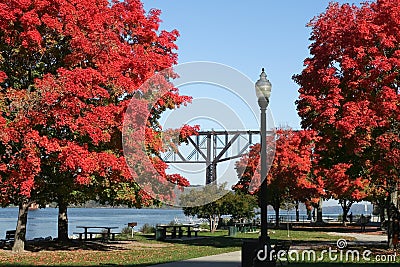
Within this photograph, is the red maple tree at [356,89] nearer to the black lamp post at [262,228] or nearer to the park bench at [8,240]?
the black lamp post at [262,228]

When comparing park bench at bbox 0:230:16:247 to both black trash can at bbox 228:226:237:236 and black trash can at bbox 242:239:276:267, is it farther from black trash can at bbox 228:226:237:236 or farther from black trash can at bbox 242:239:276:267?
black trash can at bbox 228:226:237:236

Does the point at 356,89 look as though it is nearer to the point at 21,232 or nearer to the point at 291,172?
the point at 21,232

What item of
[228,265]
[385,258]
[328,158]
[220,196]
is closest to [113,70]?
[228,265]

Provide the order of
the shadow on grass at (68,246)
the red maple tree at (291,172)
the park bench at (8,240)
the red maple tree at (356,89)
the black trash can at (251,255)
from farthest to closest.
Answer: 1. the red maple tree at (291,172)
2. the park bench at (8,240)
3. the shadow on grass at (68,246)
4. the red maple tree at (356,89)
5. the black trash can at (251,255)

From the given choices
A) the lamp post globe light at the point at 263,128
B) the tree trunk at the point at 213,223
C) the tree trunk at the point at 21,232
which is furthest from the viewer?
the tree trunk at the point at 213,223

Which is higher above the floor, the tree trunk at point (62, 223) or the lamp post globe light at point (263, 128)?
the lamp post globe light at point (263, 128)

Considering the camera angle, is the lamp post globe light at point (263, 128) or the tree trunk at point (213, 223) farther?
the tree trunk at point (213, 223)

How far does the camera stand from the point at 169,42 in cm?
2442

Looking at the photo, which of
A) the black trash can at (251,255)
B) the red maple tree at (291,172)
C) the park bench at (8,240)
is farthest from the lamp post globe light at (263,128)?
the red maple tree at (291,172)

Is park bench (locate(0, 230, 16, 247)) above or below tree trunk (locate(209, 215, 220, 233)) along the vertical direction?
below

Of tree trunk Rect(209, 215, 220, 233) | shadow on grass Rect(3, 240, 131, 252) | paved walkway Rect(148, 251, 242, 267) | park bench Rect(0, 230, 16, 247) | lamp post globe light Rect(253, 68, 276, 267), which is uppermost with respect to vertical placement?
lamp post globe light Rect(253, 68, 276, 267)

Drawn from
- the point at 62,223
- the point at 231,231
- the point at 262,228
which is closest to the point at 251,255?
the point at 262,228

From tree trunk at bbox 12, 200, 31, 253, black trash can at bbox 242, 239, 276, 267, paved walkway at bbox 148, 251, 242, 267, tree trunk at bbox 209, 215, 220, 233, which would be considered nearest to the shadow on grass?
tree trunk at bbox 12, 200, 31, 253

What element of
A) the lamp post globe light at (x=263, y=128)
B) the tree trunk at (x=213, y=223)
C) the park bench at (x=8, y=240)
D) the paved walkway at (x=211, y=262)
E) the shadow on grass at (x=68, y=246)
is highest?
the lamp post globe light at (x=263, y=128)
